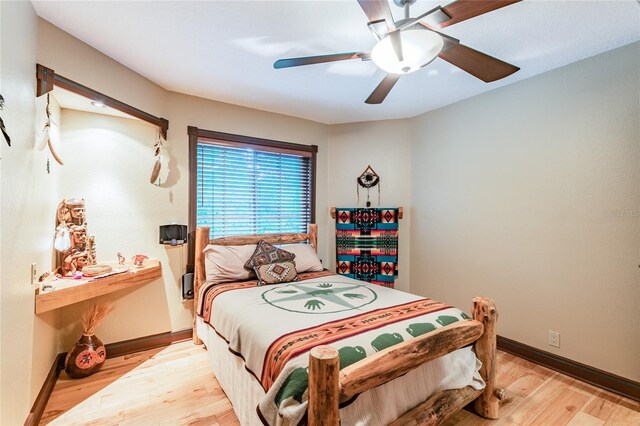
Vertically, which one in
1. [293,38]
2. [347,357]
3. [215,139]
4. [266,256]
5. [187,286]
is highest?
[293,38]

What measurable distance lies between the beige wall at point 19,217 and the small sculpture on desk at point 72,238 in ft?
0.90

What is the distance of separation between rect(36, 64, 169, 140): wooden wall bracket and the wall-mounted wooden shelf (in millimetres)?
1257

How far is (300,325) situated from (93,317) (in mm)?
1913

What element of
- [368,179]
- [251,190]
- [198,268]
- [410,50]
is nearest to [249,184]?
[251,190]

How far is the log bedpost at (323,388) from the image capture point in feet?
3.50

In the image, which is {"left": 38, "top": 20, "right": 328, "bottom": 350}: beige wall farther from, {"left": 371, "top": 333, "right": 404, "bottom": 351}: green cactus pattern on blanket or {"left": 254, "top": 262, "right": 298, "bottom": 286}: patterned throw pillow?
{"left": 371, "top": 333, "right": 404, "bottom": 351}: green cactus pattern on blanket

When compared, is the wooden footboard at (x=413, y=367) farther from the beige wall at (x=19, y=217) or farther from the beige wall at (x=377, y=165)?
the beige wall at (x=377, y=165)

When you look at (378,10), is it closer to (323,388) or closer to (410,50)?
(410,50)

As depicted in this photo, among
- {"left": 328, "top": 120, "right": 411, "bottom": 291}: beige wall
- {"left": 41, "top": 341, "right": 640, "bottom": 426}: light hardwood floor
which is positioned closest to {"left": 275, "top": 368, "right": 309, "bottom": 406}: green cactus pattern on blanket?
{"left": 41, "top": 341, "right": 640, "bottom": 426}: light hardwood floor

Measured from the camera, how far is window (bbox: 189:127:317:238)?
3.04m

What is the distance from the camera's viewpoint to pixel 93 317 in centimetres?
232

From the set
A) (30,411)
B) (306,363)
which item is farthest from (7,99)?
(306,363)

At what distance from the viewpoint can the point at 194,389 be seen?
211 cm

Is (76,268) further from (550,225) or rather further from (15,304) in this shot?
(550,225)
